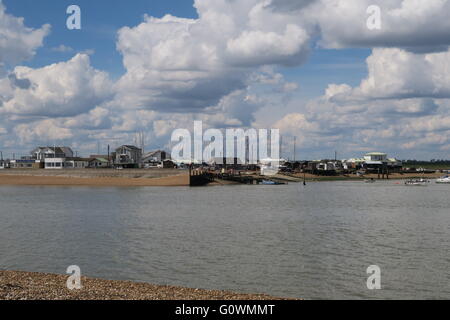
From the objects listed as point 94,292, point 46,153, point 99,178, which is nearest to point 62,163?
point 46,153

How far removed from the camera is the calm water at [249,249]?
25797mm

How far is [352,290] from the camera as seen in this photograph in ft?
79.3

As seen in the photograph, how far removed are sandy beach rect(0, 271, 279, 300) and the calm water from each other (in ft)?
10.5

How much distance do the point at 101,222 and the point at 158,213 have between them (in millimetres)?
11275

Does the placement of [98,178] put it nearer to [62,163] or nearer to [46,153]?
[62,163]

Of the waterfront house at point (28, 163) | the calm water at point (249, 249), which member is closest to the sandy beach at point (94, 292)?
the calm water at point (249, 249)

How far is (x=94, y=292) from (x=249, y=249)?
16.9 m

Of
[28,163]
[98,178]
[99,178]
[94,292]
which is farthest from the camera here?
[28,163]

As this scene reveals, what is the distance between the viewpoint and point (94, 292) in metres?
20.3

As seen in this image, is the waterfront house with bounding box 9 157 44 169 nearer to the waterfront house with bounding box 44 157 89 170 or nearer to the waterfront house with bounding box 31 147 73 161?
the waterfront house with bounding box 44 157 89 170

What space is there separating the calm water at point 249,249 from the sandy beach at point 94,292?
3189 mm
